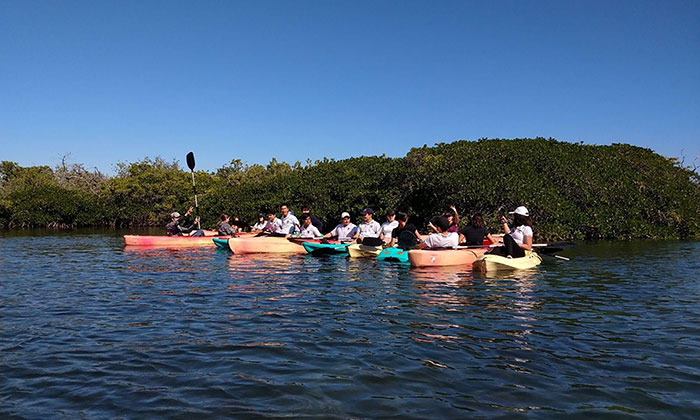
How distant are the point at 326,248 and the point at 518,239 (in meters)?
5.62

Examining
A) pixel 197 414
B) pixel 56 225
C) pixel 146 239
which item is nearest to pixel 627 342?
pixel 197 414

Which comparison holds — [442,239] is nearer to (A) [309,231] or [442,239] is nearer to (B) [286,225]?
(A) [309,231]

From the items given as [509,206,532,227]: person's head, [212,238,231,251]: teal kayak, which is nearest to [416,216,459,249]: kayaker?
[509,206,532,227]: person's head

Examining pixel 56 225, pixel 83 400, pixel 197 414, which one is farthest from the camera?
pixel 56 225

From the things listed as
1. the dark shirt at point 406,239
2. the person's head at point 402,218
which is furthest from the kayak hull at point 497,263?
the person's head at point 402,218

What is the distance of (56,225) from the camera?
1786 inches

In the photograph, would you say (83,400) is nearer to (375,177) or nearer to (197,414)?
(197,414)

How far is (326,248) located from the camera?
1518cm

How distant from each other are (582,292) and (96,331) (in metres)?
7.84

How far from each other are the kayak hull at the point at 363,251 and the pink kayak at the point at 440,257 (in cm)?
201

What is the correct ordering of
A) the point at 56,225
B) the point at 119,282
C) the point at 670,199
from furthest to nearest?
1. the point at 56,225
2. the point at 670,199
3. the point at 119,282

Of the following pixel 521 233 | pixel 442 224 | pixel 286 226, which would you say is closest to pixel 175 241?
pixel 286 226

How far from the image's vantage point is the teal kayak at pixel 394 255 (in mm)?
13016

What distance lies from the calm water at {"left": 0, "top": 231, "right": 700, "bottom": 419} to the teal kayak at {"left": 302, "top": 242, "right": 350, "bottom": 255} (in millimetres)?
3913
